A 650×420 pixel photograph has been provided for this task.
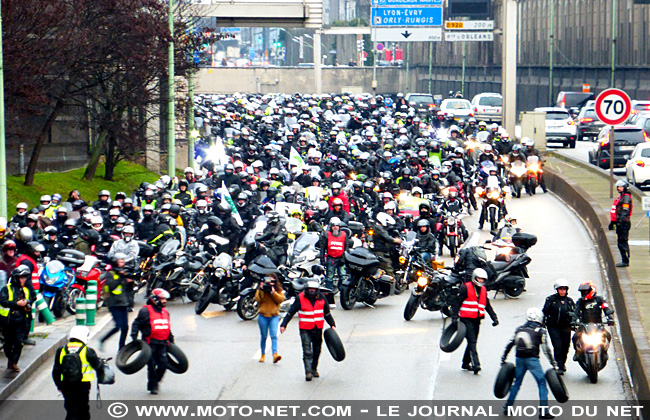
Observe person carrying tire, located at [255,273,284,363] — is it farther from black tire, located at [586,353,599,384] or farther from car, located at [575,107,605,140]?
car, located at [575,107,605,140]

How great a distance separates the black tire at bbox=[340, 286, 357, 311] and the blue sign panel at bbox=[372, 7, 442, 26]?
37.6 metres

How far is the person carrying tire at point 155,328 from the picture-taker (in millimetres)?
14016

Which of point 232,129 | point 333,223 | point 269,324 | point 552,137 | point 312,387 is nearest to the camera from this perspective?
point 312,387

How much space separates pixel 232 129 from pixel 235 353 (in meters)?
25.6

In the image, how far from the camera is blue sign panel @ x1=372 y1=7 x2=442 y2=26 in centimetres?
5628

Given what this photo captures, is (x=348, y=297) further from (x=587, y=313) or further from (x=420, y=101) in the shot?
(x=420, y=101)

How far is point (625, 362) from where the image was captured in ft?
53.4

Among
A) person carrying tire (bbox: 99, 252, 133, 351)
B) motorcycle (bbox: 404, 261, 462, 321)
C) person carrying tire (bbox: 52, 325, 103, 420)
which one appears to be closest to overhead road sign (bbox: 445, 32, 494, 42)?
motorcycle (bbox: 404, 261, 462, 321)

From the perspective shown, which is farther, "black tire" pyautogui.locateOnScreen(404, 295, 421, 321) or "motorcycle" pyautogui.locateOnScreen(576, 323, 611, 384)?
"black tire" pyautogui.locateOnScreen(404, 295, 421, 321)

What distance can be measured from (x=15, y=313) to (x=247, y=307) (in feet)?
16.0

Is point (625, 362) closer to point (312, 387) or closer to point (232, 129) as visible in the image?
point (312, 387)

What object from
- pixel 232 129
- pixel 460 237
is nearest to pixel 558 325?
pixel 460 237

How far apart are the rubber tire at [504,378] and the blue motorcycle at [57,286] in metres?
8.18

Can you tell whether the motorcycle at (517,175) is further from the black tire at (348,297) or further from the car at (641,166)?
the black tire at (348,297)
